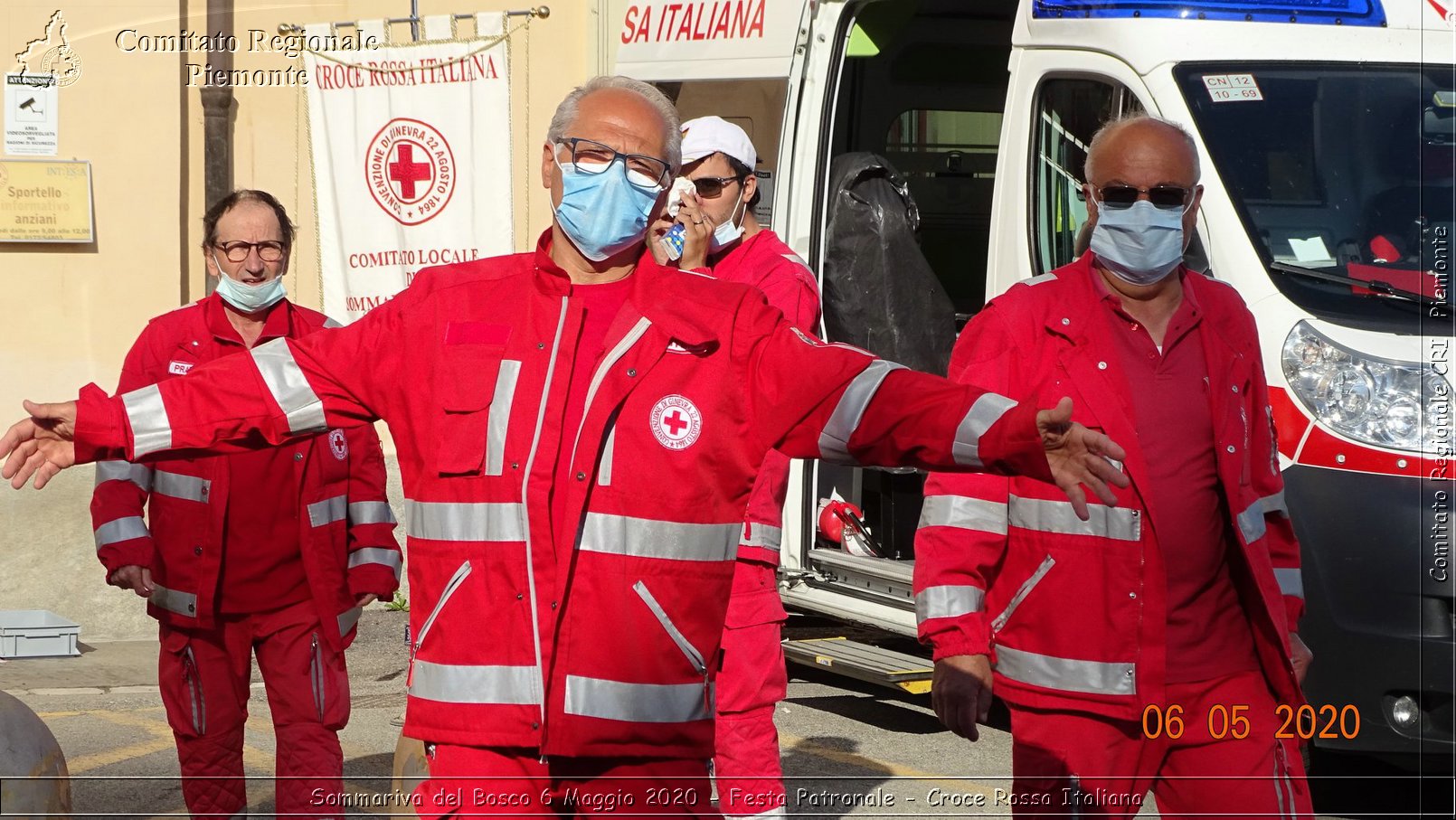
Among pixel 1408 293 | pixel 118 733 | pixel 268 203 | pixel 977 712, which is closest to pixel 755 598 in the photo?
pixel 977 712

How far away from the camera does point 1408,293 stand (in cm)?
556

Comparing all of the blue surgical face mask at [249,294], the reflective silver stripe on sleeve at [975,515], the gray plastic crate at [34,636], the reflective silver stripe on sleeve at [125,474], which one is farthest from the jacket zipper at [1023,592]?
the gray plastic crate at [34,636]

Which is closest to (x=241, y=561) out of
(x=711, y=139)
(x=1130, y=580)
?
(x=711, y=139)

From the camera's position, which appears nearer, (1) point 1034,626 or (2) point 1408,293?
(1) point 1034,626

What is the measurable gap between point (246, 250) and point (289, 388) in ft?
7.72

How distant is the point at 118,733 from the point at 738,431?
4.99m

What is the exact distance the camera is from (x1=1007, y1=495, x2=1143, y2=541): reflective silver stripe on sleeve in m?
3.62

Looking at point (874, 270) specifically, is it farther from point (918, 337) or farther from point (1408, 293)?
point (1408, 293)

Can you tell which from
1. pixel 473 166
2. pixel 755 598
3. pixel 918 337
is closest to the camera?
pixel 755 598

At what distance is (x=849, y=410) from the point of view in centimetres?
288

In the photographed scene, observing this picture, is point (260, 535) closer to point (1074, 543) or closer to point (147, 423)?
point (147, 423)

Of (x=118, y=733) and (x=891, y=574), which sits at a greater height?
(x=891, y=574)

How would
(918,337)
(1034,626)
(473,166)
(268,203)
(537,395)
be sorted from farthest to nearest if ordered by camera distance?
(473,166), (918,337), (268,203), (1034,626), (537,395)

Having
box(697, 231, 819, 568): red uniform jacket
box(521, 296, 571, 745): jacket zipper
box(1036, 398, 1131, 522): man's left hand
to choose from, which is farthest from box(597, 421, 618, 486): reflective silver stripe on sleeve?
box(697, 231, 819, 568): red uniform jacket
